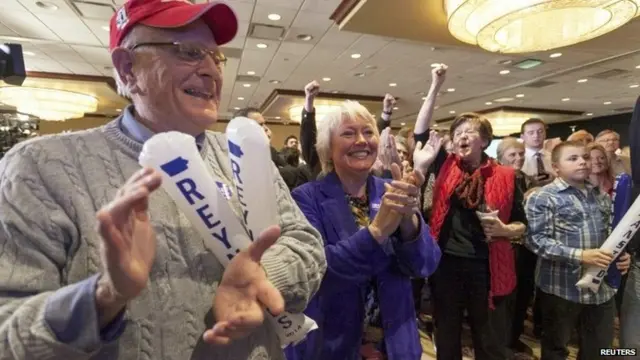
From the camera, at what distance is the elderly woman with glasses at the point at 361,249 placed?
1278mm

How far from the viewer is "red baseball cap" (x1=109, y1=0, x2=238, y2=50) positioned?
755 mm

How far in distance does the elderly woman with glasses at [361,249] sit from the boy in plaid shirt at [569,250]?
3.63 feet

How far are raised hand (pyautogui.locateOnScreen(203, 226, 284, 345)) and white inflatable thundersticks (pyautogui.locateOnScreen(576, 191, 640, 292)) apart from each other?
1882 millimetres

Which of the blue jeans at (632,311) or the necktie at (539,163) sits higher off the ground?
the necktie at (539,163)

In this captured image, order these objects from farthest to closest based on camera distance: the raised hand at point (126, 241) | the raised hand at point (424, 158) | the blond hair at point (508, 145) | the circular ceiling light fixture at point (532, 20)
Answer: the circular ceiling light fixture at point (532, 20) → the blond hair at point (508, 145) → the raised hand at point (424, 158) → the raised hand at point (126, 241)

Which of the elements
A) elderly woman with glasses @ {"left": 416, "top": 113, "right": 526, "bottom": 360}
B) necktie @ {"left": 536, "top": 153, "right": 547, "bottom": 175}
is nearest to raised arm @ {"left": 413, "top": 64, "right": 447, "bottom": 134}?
elderly woman with glasses @ {"left": 416, "top": 113, "right": 526, "bottom": 360}

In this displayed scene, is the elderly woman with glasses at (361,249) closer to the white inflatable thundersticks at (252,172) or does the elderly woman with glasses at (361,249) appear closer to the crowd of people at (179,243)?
the crowd of people at (179,243)

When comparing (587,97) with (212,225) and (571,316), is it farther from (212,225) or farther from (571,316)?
(212,225)

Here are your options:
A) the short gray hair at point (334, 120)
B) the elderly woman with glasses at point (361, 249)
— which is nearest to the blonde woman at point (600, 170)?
the elderly woman with glasses at point (361, 249)

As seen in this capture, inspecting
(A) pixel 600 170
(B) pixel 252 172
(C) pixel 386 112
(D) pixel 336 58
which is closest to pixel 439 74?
(C) pixel 386 112

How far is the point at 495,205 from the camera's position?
2.13 meters

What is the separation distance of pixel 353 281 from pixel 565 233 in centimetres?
148

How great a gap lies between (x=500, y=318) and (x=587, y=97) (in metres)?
10.7

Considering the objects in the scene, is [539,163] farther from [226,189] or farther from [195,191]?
[195,191]
